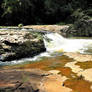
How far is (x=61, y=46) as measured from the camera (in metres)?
11.9

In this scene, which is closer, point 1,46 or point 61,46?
point 1,46

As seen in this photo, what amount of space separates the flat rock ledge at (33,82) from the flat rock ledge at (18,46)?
2.60m

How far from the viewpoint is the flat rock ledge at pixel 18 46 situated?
8512mm

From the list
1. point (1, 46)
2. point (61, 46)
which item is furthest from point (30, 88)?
point (61, 46)

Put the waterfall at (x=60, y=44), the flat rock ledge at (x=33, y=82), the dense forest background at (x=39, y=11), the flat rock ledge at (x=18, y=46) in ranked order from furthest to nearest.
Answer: the dense forest background at (x=39, y=11), the waterfall at (x=60, y=44), the flat rock ledge at (x=18, y=46), the flat rock ledge at (x=33, y=82)

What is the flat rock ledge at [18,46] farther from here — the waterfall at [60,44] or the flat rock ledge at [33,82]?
the flat rock ledge at [33,82]

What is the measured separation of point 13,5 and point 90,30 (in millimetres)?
10397

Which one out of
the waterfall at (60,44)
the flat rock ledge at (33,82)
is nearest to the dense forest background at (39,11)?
the waterfall at (60,44)

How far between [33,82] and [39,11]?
19427 mm

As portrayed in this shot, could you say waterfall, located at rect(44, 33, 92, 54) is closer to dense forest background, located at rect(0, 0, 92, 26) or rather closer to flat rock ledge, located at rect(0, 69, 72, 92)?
flat rock ledge, located at rect(0, 69, 72, 92)

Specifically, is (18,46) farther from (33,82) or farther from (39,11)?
(39,11)

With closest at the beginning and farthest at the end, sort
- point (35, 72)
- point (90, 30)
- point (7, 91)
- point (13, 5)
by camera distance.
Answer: point (7, 91) < point (35, 72) < point (90, 30) < point (13, 5)

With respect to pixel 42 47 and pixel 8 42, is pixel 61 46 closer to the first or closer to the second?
pixel 42 47

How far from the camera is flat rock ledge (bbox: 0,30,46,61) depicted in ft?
27.9
